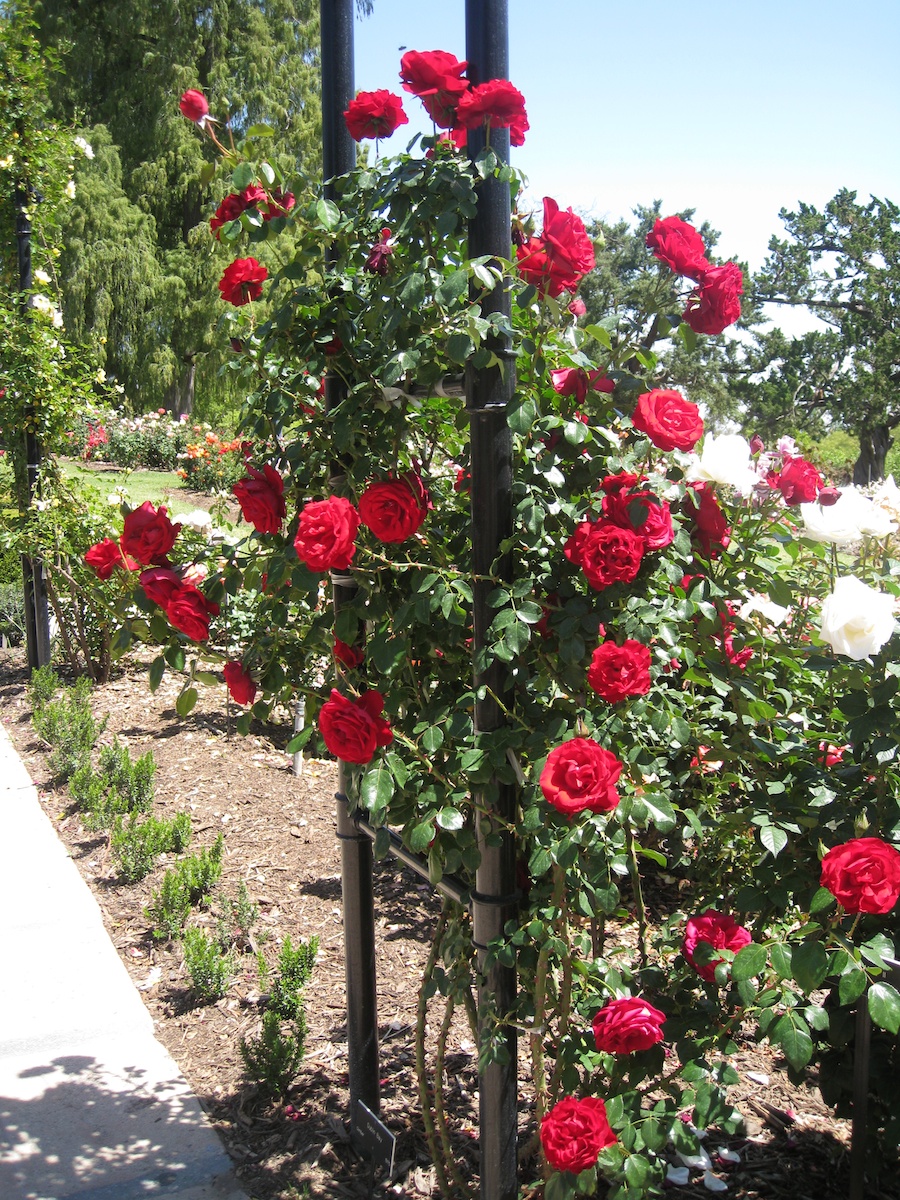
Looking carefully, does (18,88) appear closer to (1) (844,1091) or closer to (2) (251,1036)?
(2) (251,1036)

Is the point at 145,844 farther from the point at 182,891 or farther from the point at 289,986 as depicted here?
the point at 289,986

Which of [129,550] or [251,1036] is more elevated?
[129,550]

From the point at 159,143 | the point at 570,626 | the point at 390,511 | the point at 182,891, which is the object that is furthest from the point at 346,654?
the point at 159,143

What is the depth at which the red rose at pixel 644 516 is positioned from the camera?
1.28 m

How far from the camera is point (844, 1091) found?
171cm

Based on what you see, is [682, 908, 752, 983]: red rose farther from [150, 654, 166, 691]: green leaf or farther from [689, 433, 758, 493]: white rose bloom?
[150, 654, 166, 691]: green leaf

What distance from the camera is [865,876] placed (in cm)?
117

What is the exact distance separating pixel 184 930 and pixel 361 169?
2292mm

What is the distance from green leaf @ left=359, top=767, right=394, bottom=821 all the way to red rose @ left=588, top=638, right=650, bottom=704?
340mm

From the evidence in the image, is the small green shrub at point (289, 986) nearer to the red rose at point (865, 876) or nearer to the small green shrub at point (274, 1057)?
the small green shrub at point (274, 1057)

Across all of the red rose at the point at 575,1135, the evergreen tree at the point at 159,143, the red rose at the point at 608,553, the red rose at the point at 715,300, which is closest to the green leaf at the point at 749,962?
the red rose at the point at 575,1135

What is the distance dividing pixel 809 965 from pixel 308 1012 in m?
1.79

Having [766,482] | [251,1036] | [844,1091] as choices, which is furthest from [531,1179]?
[766,482]

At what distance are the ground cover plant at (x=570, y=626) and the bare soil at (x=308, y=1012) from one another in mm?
455
